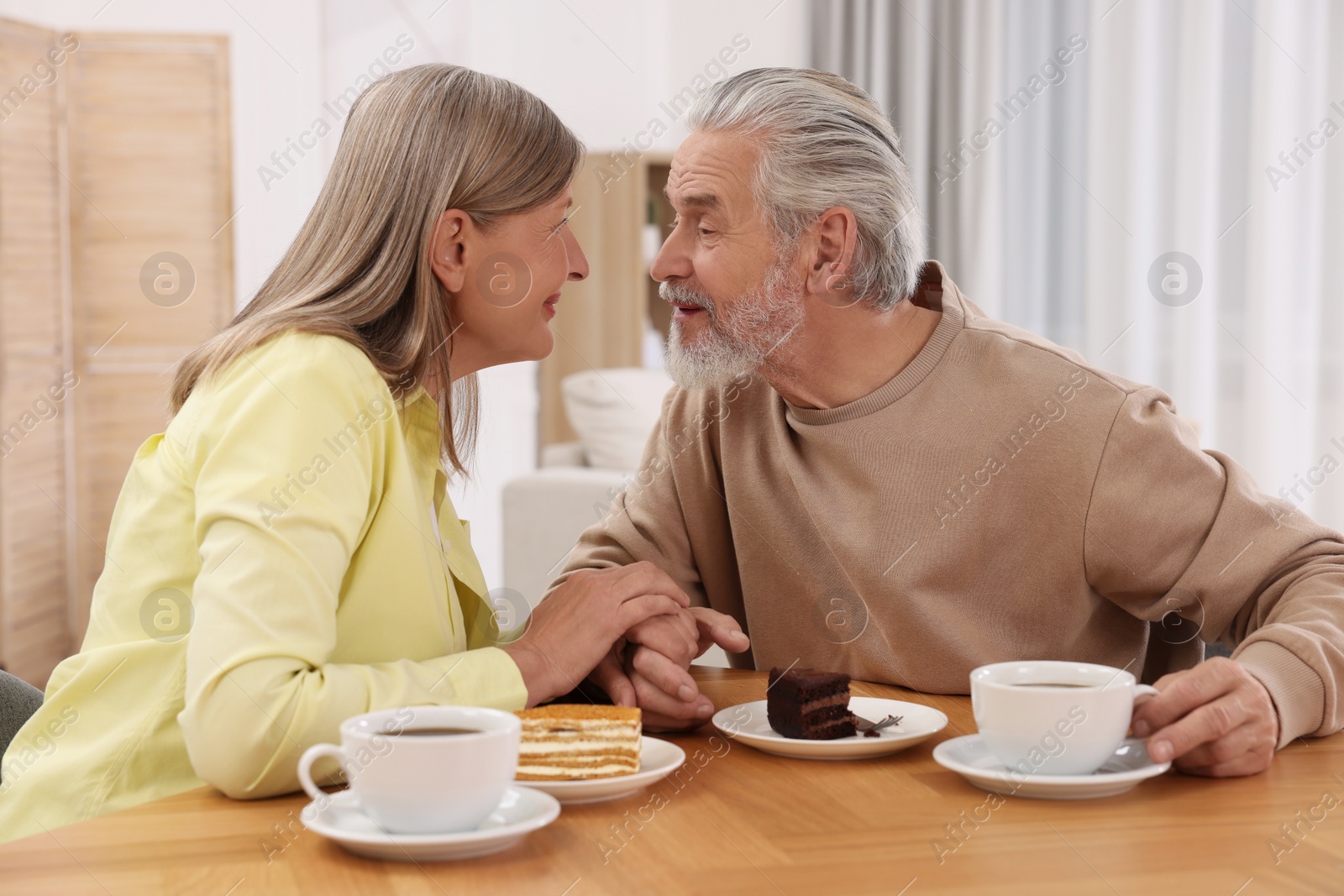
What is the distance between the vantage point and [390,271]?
127 centimetres

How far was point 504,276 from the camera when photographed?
1391 millimetres

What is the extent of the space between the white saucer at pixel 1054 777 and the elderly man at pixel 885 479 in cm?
21

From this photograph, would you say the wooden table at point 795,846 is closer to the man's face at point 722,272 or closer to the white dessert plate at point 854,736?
the white dessert plate at point 854,736

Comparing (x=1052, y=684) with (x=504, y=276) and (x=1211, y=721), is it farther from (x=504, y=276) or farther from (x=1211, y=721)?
(x=504, y=276)

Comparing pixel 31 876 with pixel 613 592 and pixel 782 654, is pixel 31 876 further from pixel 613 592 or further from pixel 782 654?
pixel 782 654

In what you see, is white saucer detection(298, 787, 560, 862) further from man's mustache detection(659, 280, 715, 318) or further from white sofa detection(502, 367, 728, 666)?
white sofa detection(502, 367, 728, 666)

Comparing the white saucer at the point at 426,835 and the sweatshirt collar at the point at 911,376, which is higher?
the sweatshirt collar at the point at 911,376

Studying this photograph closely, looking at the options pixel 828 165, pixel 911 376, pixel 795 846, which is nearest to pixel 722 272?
pixel 828 165

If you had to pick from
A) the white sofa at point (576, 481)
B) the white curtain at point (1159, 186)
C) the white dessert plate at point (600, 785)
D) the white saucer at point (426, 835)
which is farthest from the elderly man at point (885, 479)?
the white curtain at point (1159, 186)

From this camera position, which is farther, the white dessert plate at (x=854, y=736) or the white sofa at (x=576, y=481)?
the white sofa at (x=576, y=481)

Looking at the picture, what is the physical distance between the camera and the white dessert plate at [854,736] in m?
1.09

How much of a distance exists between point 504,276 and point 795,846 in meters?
0.73

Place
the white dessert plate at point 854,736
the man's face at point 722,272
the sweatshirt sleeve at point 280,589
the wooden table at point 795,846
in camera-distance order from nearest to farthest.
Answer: the wooden table at point 795,846 → the sweatshirt sleeve at point 280,589 → the white dessert plate at point 854,736 → the man's face at point 722,272

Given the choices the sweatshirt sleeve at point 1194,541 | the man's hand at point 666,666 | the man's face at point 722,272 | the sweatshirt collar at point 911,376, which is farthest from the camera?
the man's face at point 722,272
